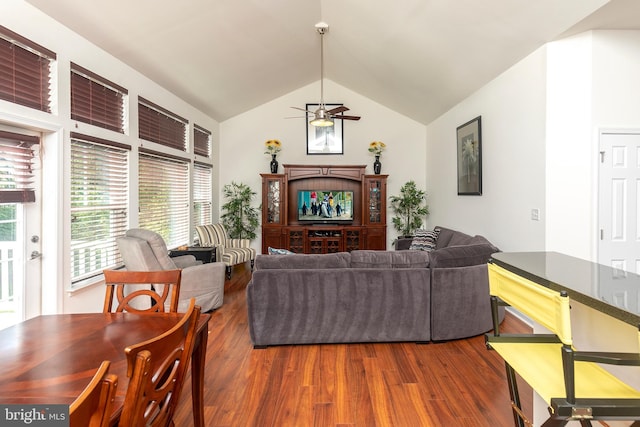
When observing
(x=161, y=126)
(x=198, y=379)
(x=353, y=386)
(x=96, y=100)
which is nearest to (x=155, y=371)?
(x=198, y=379)

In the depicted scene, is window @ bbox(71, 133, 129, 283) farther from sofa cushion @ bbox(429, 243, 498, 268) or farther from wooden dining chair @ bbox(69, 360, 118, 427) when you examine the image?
sofa cushion @ bbox(429, 243, 498, 268)

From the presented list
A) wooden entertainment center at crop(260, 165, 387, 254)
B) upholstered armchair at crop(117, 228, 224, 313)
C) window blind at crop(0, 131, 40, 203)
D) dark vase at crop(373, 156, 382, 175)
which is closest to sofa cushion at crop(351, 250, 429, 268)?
upholstered armchair at crop(117, 228, 224, 313)

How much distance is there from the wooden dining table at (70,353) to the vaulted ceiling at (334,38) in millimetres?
2546

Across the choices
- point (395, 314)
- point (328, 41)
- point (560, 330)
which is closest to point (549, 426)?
point (560, 330)

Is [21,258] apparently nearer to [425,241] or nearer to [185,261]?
[185,261]

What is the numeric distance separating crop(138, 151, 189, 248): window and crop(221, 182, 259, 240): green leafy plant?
1.28 metres

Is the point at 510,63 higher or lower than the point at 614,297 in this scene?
higher

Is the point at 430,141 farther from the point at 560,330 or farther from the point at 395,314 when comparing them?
the point at 560,330

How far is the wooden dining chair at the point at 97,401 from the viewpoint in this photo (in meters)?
0.70

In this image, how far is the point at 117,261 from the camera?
381cm

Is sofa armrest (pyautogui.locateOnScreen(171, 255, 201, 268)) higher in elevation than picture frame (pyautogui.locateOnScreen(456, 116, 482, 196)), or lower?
lower

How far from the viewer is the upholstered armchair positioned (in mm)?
3293

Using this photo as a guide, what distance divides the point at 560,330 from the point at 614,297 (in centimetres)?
28

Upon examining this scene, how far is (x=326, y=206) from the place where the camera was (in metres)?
6.86
